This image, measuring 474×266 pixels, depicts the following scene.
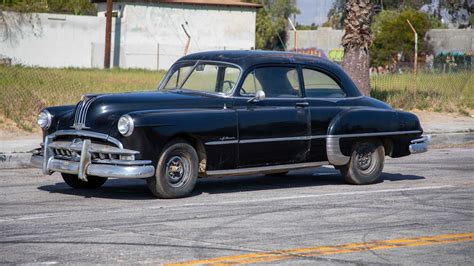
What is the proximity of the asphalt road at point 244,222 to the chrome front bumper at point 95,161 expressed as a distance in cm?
36

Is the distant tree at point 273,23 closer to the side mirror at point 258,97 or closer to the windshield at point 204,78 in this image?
the windshield at point 204,78

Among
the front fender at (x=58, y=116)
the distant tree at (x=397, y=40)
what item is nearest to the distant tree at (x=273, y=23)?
the distant tree at (x=397, y=40)

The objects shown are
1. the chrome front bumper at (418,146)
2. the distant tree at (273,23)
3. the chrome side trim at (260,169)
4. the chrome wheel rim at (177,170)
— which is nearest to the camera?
the chrome wheel rim at (177,170)

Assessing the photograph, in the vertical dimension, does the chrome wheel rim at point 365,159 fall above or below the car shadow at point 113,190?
above

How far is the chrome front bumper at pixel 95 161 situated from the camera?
399 inches

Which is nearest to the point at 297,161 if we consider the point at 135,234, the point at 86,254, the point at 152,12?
the point at 135,234

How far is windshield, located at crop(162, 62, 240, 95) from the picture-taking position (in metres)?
11.4

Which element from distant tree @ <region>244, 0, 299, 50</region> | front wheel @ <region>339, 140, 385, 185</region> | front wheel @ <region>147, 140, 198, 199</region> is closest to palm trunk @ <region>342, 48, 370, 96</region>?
front wheel @ <region>339, 140, 385, 185</region>

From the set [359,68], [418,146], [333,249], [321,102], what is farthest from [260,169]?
[359,68]

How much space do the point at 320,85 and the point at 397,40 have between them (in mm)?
42854

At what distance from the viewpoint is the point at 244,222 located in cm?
918

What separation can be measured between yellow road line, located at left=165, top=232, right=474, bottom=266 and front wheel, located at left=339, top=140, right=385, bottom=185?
136 inches

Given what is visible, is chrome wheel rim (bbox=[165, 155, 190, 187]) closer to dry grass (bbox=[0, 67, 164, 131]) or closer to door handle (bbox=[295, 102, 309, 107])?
door handle (bbox=[295, 102, 309, 107])

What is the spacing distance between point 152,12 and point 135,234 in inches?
2080
